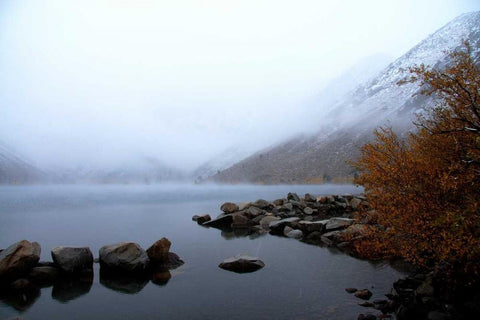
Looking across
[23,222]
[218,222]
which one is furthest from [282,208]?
[23,222]

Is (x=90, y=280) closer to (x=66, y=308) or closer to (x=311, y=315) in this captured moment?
(x=66, y=308)

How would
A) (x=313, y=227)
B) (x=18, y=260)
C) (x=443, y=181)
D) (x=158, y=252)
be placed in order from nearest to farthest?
(x=443, y=181)
(x=18, y=260)
(x=158, y=252)
(x=313, y=227)

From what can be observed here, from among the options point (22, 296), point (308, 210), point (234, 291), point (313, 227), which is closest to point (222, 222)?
point (308, 210)

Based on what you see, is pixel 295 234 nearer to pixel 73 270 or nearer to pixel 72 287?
pixel 73 270

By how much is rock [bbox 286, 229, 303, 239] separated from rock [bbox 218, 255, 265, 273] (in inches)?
413

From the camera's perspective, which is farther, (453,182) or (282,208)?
(282,208)

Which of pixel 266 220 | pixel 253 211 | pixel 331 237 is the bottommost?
pixel 331 237

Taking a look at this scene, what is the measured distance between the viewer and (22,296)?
15.6 meters

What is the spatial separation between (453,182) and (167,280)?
1534 centimetres

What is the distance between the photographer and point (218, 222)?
4012 cm

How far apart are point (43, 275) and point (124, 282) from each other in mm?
4666

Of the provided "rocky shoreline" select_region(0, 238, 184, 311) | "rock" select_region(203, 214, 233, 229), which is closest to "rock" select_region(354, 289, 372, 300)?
"rocky shoreline" select_region(0, 238, 184, 311)

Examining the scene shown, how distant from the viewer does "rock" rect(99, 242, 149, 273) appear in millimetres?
19266

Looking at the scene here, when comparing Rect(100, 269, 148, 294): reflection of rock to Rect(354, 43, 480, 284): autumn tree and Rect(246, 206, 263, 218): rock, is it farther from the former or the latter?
Rect(246, 206, 263, 218): rock
